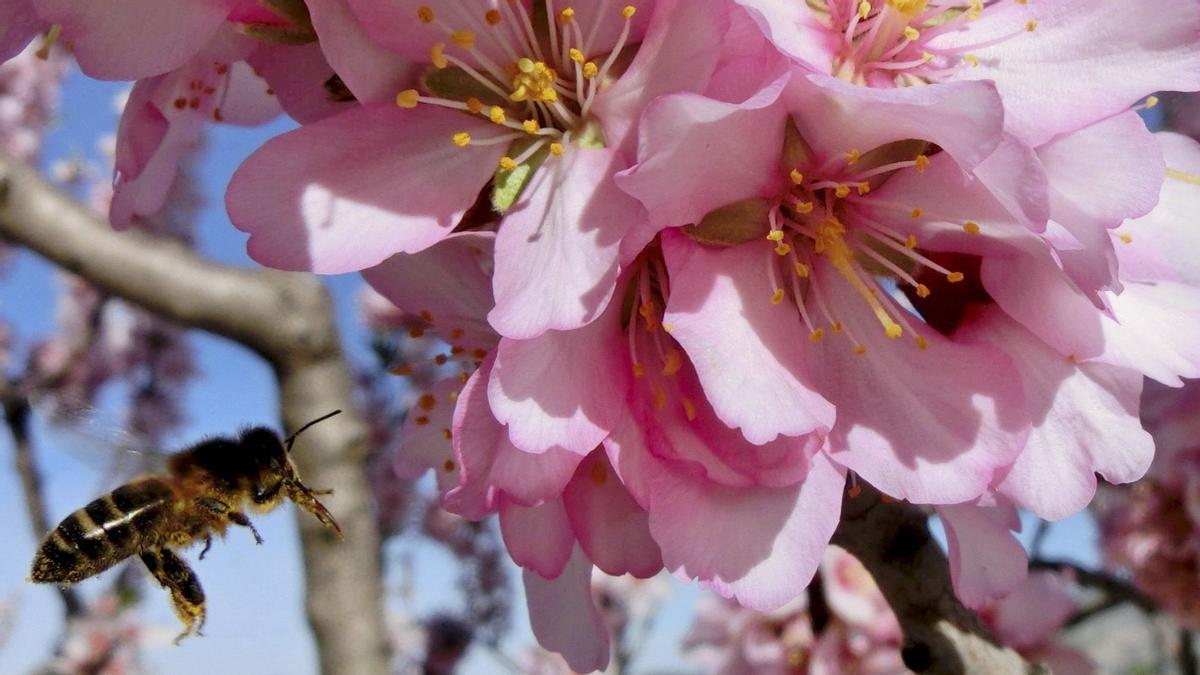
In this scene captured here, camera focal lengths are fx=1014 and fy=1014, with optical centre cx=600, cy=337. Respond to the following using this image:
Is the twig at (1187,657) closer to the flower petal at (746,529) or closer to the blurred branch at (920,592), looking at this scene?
the blurred branch at (920,592)

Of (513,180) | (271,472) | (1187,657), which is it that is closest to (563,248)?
(513,180)

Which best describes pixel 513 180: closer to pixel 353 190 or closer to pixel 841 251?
pixel 353 190

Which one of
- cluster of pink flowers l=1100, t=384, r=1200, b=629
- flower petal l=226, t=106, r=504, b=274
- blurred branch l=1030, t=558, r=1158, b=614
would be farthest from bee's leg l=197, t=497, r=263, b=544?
cluster of pink flowers l=1100, t=384, r=1200, b=629

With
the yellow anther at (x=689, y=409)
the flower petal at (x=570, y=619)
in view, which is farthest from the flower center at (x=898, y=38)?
the flower petal at (x=570, y=619)

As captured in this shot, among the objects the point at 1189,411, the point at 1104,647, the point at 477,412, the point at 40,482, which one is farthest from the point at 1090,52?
the point at 1104,647

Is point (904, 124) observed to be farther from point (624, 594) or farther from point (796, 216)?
point (624, 594)

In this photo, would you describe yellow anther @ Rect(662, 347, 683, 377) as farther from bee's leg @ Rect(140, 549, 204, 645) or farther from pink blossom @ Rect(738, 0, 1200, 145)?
bee's leg @ Rect(140, 549, 204, 645)
